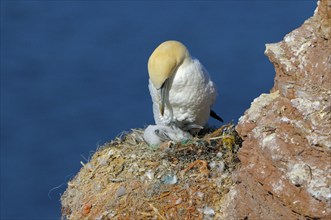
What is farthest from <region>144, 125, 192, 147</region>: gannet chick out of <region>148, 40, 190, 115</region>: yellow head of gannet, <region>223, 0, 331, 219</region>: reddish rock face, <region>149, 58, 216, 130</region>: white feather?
<region>223, 0, 331, 219</region>: reddish rock face

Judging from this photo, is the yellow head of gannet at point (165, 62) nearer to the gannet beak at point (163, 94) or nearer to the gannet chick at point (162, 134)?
the gannet beak at point (163, 94)

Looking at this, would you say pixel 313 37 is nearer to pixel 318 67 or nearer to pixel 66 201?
pixel 318 67

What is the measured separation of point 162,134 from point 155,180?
21.4 inches

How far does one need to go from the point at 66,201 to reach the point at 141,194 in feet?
2.11

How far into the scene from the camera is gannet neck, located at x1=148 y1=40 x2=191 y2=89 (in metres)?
4.55

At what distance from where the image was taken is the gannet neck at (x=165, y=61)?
4.55m

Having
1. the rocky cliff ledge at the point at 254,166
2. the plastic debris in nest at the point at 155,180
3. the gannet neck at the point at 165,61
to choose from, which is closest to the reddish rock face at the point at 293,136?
the rocky cliff ledge at the point at 254,166

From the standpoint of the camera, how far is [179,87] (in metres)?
4.72

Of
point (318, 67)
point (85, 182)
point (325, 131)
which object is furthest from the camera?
point (85, 182)

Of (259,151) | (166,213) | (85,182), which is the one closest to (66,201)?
(85,182)

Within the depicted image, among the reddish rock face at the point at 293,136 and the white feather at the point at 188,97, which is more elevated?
the white feather at the point at 188,97

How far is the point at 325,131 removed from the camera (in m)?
3.14

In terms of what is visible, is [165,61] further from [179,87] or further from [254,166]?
[254,166]

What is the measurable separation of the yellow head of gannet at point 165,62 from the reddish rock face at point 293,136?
3.25 feet
